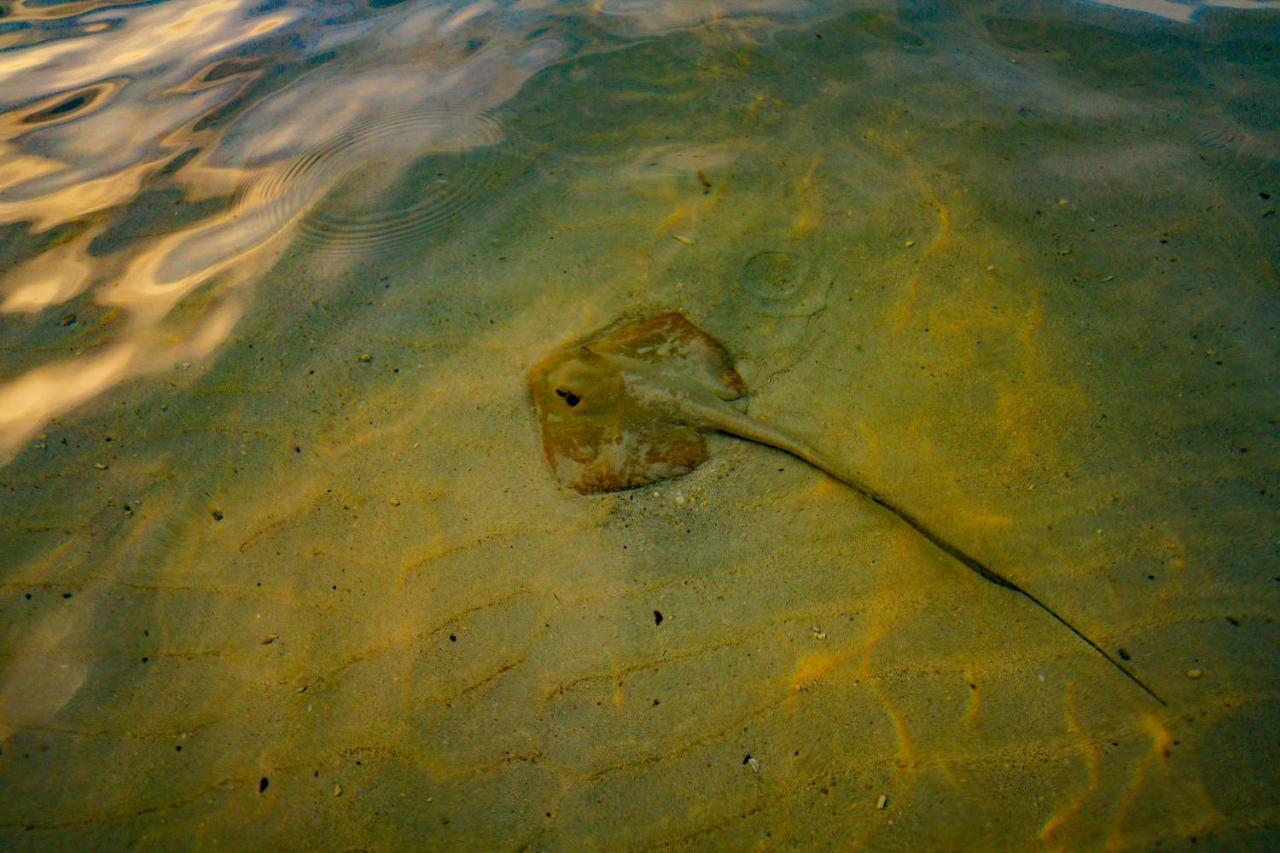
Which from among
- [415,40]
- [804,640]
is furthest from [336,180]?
[804,640]

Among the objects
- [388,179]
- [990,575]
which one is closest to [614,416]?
[990,575]

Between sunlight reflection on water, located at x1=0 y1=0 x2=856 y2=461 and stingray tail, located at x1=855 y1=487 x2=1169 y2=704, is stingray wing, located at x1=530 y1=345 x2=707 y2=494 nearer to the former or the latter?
stingray tail, located at x1=855 y1=487 x2=1169 y2=704

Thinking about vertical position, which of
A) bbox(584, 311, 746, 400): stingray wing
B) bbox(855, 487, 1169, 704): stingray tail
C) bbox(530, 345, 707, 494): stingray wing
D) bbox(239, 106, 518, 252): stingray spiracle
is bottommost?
bbox(855, 487, 1169, 704): stingray tail

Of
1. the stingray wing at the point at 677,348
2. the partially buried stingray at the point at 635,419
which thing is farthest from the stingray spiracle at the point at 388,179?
the partially buried stingray at the point at 635,419

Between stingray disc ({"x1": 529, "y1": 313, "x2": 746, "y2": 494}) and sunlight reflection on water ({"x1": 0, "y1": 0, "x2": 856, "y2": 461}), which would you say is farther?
sunlight reflection on water ({"x1": 0, "y1": 0, "x2": 856, "y2": 461})

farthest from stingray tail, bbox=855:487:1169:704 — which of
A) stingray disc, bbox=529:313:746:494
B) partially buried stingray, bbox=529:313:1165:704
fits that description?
stingray disc, bbox=529:313:746:494

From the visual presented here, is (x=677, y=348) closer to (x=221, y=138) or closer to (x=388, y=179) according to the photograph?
(x=388, y=179)
